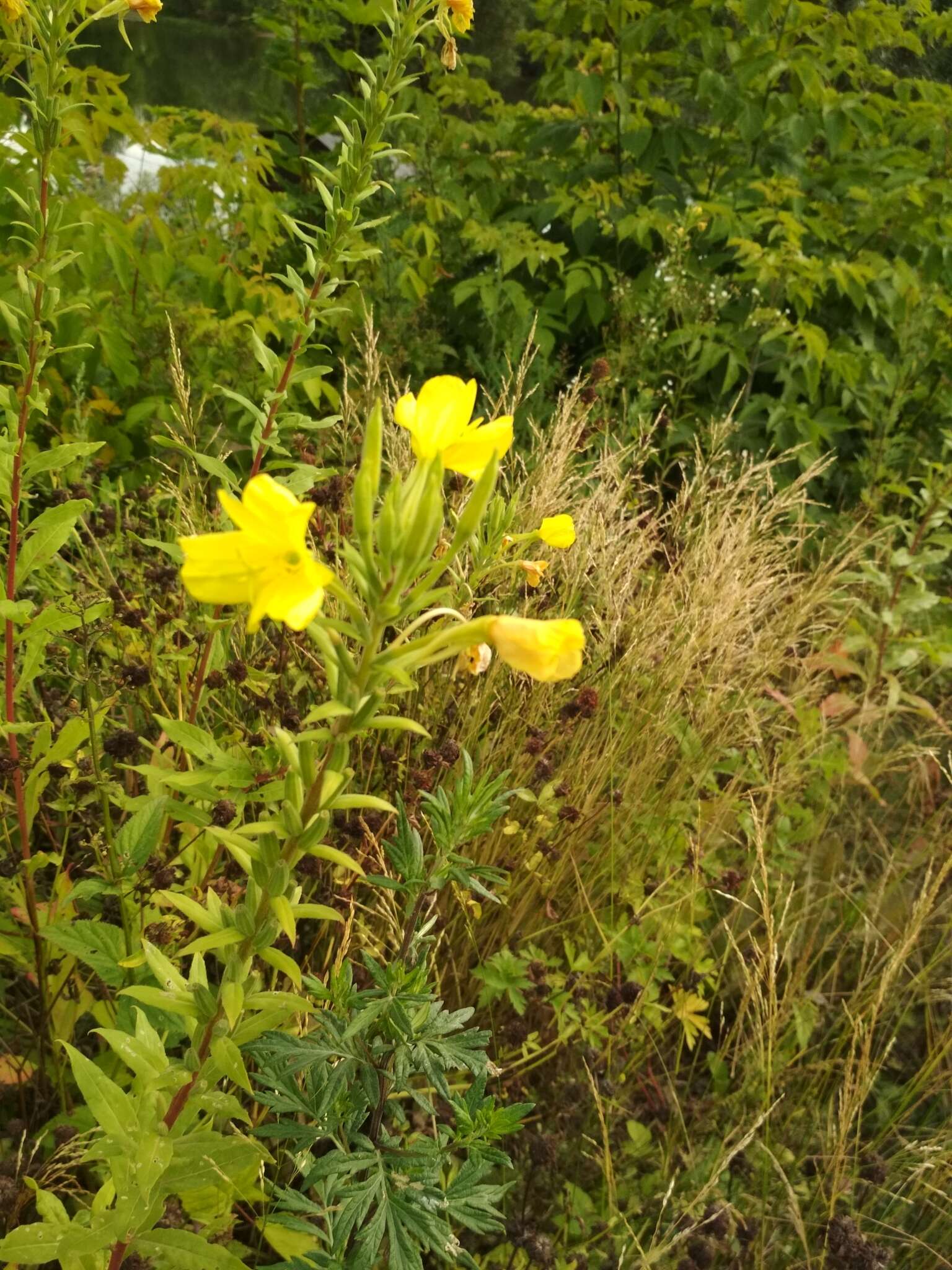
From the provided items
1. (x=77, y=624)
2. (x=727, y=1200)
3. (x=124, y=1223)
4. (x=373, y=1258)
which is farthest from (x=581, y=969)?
(x=77, y=624)

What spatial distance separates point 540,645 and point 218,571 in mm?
252

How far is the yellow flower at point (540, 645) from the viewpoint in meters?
0.70

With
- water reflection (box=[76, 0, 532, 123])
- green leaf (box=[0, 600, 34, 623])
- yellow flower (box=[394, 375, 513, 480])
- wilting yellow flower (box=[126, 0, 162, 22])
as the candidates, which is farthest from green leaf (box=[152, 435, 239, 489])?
water reflection (box=[76, 0, 532, 123])

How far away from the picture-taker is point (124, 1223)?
87cm

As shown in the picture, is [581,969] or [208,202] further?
[208,202]

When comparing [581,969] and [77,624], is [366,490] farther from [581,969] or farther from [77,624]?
[581,969]

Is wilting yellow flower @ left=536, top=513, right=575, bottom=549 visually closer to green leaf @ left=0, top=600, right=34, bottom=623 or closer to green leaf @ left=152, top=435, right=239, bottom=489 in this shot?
green leaf @ left=152, top=435, right=239, bottom=489

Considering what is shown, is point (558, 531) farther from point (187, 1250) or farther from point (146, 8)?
point (146, 8)

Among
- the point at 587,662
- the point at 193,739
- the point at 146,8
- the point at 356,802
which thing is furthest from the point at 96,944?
the point at 146,8

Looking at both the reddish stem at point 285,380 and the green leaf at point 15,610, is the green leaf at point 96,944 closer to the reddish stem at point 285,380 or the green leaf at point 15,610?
the green leaf at point 15,610

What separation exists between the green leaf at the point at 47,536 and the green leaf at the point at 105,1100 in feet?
2.27

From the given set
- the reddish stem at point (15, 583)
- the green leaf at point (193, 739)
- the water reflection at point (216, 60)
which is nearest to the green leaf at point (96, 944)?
the reddish stem at point (15, 583)

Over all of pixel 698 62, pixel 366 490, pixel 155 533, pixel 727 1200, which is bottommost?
pixel 727 1200

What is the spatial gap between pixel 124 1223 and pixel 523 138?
13.9 ft
